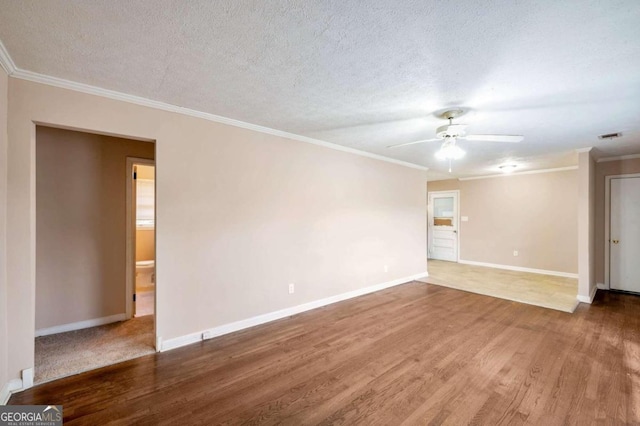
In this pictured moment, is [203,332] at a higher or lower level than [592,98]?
lower

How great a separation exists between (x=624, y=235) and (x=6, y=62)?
8290 millimetres

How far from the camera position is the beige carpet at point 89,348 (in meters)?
2.31

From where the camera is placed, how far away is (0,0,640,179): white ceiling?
4.73 ft

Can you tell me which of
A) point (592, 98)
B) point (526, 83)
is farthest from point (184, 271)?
point (592, 98)

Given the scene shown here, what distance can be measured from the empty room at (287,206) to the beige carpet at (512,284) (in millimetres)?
107

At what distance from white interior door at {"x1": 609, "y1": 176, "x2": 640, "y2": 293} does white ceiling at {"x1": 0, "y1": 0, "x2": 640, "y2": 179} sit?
261 cm

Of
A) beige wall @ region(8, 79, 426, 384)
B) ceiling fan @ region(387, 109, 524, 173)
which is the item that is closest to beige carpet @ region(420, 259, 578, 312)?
beige wall @ region(8, 79, 426, 384)

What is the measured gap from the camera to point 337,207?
4.21m

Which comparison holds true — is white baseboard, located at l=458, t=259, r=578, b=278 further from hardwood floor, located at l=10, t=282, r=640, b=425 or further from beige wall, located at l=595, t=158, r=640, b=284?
hardwood floor, located at l=10, t=282, r=640, b=425

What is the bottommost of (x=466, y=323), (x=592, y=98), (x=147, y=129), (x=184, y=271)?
(x=466, y=323)

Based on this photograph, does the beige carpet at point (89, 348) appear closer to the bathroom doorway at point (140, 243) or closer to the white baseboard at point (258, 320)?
the white baseboard at point (258, 320)

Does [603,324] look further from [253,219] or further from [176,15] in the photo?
[176,15]

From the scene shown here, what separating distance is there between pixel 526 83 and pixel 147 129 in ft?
11.2

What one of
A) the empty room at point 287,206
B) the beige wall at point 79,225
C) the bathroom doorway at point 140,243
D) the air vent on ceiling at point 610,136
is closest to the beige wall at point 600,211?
the empty room at point 287,206
